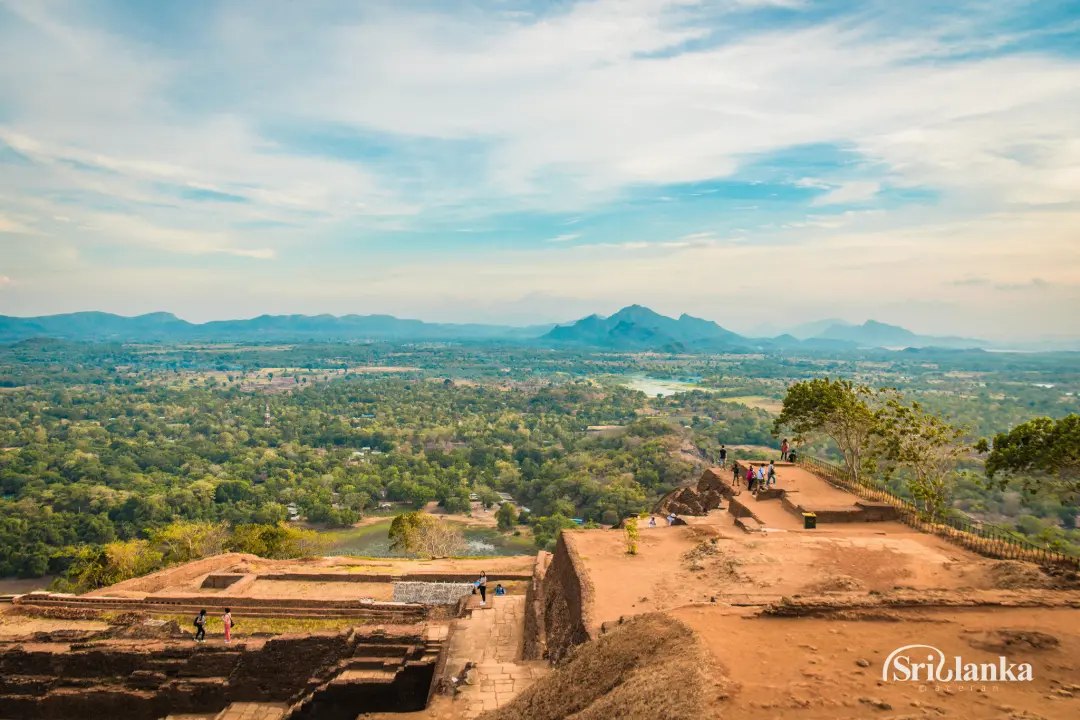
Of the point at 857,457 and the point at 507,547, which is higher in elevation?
the point at 857,457

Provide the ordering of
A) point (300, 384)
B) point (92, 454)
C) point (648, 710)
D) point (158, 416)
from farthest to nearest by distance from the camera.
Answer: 1. point (300, 384)
2. point (158, 416)
3. point (92, 454)
4. point (648, 710)

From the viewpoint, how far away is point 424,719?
10.4 meters

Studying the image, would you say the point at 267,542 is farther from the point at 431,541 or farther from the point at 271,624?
the point at 271,624

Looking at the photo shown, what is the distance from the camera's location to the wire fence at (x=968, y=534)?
43.1ft

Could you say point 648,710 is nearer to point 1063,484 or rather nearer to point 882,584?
point 882,584

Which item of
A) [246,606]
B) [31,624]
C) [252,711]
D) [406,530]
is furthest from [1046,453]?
[31,624]

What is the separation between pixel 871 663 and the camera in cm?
814

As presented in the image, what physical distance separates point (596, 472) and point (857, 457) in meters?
36.1

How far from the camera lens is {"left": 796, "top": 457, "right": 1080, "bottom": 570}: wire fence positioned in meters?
13.1

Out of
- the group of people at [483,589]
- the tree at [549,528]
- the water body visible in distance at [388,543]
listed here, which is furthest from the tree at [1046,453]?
the water body visible in distance at [388,543]

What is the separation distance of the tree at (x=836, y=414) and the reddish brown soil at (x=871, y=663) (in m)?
11.8

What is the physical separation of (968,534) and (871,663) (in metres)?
9.40

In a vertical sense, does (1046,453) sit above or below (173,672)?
above

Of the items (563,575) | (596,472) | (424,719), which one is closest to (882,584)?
(563,575)
